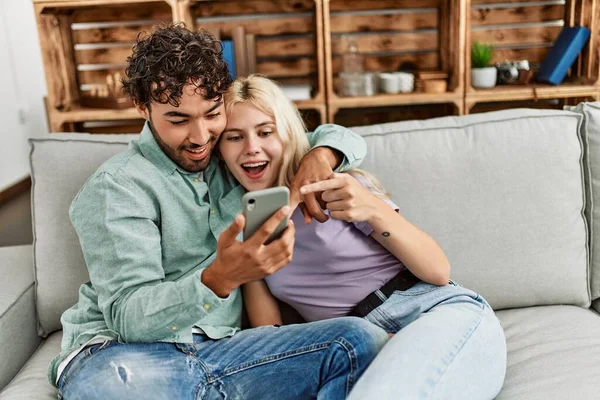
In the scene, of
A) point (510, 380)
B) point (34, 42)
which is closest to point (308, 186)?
point (510, 380)

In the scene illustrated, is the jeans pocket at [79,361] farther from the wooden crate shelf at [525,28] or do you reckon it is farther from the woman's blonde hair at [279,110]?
the wooden crate shelf at [525,28]

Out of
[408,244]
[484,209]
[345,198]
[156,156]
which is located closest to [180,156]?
[156,156]

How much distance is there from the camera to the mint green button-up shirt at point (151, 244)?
3.69ft

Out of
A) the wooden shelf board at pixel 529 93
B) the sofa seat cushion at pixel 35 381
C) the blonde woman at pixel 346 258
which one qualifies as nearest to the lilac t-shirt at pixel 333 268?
the blonde woman at pixel 346 258

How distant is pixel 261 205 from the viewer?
99 cm

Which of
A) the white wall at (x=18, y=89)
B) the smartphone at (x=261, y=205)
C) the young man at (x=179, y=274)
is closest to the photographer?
the smartphone at (x=261, y=205)

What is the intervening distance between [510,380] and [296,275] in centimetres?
51

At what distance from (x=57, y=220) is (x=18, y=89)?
270 centimetres

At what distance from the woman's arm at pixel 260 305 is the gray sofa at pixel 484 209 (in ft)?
1.33

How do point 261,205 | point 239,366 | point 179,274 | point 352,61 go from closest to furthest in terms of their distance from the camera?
point 261,205
point 239,366
point 179,274
point 352,61

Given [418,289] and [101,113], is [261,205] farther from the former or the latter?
[101,113]

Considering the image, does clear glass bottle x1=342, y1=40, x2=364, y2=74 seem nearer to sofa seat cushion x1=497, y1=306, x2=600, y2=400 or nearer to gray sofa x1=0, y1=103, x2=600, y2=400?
gray sofa x1=0, y1=103, x2=600, y2=400

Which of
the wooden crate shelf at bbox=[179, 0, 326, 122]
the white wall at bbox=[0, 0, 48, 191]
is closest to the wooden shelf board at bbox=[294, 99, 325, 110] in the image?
the wooden crate shelf at bbox=[179, 0, 326, 122]

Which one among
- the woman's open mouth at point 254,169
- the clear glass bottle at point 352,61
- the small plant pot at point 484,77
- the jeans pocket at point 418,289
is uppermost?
the clear glass bottle at point 352,61
